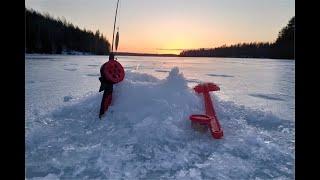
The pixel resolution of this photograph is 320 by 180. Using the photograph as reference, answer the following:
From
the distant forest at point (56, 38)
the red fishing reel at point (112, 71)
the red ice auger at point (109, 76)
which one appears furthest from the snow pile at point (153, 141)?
the distant forest at point (56, 38)

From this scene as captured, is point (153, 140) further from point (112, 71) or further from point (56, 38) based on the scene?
point (56, 38)

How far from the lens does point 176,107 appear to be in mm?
4262

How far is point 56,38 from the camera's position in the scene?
5112 cm

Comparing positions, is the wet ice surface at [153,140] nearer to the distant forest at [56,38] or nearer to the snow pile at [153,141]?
the snow pile at [153,141]

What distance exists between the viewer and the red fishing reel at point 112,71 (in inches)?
156

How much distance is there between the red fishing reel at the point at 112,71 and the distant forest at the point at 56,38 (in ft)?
130

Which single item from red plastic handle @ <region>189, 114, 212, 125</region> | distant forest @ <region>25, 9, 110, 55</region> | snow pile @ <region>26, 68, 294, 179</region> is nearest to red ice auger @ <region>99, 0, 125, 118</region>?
snow pile @ <region>26, 68, 294, 179</region>

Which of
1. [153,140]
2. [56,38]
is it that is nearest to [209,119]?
[153,140]

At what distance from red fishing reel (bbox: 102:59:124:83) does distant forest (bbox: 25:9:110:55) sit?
39.7m
